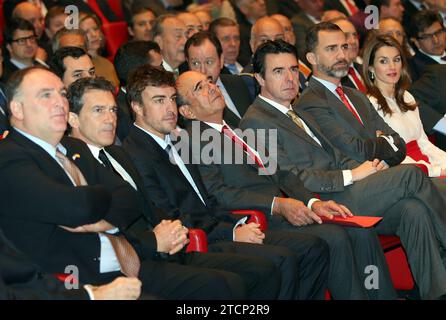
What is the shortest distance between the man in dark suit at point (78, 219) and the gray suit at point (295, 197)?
0.55 m

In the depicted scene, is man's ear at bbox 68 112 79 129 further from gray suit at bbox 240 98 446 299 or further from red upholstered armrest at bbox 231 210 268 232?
gray suit at bbox 240 98 446 299

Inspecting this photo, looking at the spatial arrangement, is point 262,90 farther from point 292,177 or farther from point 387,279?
point 387,279

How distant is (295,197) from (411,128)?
130cm

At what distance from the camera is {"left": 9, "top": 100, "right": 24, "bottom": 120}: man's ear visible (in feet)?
11.8

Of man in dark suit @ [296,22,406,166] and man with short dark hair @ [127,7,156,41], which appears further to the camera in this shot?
man with short dark hair @ [127,7,156,41]

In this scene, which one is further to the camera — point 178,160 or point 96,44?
point 96,44

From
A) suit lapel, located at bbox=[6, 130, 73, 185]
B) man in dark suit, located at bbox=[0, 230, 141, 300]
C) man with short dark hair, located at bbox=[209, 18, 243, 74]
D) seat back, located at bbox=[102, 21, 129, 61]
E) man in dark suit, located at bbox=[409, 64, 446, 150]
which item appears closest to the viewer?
man in dark suit, located at bbox=[0, 230, 141, 300]

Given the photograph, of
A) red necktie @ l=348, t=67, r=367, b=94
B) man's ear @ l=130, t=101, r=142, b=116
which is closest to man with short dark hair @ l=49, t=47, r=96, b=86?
man's ear @ l=130, t=101, r=142, b=116

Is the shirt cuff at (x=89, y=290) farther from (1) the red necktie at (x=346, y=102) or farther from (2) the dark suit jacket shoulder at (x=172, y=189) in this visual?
(1) the red necktie at (x=346, y=102)

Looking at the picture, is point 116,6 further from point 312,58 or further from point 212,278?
point 212,278

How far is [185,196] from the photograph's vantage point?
4.35 metres

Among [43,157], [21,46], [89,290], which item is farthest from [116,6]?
[89,290]

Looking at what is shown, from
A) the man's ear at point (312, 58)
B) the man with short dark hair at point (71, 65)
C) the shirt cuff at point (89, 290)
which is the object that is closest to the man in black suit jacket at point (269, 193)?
the man with short dark hair at point (71, 65)

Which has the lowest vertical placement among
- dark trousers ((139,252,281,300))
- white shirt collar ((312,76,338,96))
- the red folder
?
dark trousers ((139,252,281,300))
